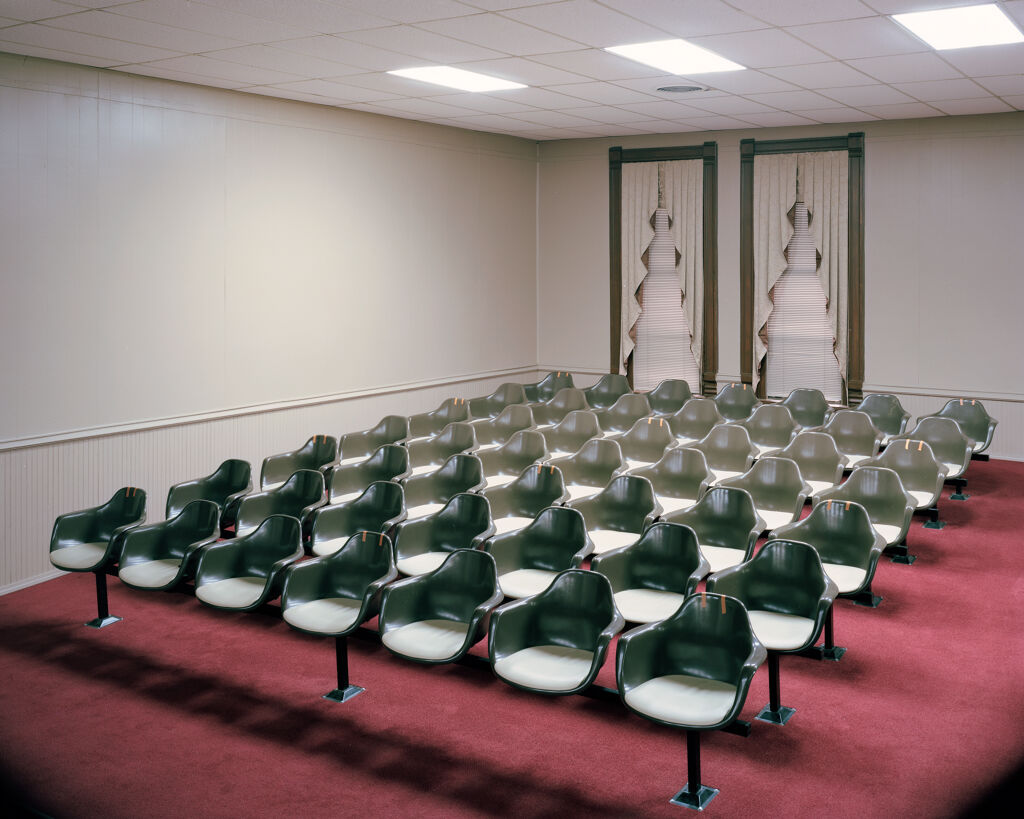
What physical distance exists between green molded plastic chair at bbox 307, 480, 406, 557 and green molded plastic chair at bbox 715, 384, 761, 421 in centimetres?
499

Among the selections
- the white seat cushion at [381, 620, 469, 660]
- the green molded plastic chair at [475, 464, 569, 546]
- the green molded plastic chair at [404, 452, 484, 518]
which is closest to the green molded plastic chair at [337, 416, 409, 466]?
the green molded plastic chair at [404, 452, 484, 518]

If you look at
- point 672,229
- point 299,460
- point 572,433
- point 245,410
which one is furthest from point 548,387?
point 299,460

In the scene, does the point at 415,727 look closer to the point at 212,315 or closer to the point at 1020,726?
the point at 1020,726

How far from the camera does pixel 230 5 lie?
562 cm

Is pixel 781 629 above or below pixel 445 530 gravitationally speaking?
below

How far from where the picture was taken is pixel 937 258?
10.7 metres

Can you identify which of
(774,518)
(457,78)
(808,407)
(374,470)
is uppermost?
(457,78)

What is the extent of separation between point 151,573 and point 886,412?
7155 mm

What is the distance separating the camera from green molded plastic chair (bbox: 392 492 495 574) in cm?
607

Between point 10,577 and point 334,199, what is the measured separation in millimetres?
4709

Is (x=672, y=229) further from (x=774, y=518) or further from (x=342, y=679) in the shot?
(x=342, y=679)

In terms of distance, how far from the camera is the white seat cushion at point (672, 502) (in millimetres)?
7332

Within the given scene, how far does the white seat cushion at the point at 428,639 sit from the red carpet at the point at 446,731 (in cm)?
29

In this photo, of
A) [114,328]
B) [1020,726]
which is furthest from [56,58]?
[1020,726]
